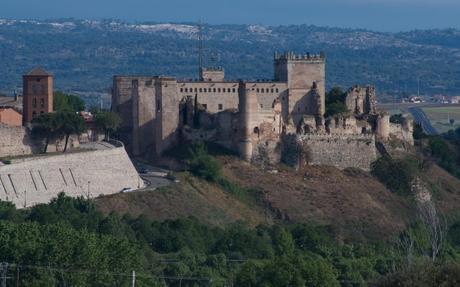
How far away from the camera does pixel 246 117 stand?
2707 inches

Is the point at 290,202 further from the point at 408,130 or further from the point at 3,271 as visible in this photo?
the point at 3,271

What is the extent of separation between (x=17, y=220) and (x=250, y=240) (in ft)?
22.6

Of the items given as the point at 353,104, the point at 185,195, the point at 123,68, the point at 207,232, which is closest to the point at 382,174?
the point at 353,104

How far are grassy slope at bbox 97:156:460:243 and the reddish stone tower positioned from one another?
19.0 ft

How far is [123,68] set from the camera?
651ft

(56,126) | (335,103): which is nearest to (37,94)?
(56,126)

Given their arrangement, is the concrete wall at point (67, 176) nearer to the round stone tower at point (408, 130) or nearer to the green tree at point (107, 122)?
the green tree at point (107, 122)

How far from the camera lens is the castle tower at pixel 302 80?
7306cm

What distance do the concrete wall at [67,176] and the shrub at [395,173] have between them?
10.2 metres

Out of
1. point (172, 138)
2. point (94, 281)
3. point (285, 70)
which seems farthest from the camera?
point (285, 70)

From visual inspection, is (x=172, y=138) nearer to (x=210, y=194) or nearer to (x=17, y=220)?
(x=210, y=194)

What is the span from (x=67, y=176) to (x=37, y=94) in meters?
6.90

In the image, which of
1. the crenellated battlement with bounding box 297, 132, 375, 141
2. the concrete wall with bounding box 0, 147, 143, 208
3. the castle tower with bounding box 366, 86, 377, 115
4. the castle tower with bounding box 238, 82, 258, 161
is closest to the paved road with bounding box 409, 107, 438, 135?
the castle tower with bounding box 366, 86, 377, 115

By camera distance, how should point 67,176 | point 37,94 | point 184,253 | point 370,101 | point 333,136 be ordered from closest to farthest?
point 184,253 < point 67,176 < point 37,94 < point 333,136 < point 370,101
